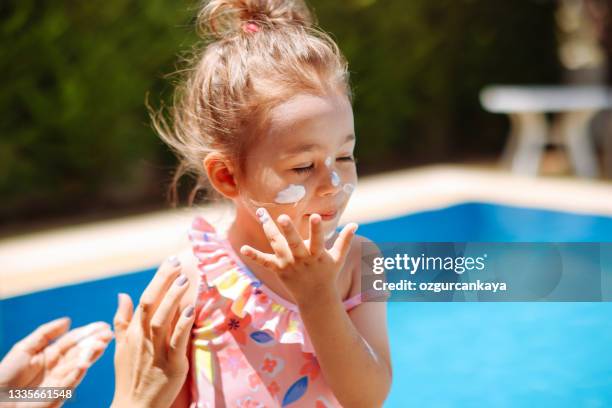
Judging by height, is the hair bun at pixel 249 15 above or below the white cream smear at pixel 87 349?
above

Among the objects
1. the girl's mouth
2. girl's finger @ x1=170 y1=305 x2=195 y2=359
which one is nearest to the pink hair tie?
the girl's mouth

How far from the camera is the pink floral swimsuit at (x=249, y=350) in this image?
1.91 metres

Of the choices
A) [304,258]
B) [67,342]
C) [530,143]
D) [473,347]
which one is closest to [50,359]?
[67,342]

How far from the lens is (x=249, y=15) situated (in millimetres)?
2148

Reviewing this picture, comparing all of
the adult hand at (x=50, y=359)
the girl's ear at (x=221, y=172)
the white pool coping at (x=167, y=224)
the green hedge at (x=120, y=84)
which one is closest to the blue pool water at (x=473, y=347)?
the white pool coping at (x=167, y=224)

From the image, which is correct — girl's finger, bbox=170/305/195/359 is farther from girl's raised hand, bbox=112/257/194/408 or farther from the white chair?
the white chair

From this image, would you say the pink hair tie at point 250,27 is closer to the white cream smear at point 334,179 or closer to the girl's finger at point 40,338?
the white cream smear at point 334,179

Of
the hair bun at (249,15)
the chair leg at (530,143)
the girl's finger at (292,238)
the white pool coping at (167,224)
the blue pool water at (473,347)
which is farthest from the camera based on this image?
the chair leg at (530,143)

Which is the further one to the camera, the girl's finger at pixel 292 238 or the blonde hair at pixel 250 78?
the blonde hair at pixel 250 78

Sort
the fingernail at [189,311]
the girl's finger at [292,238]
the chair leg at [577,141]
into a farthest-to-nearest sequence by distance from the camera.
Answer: the chair leg at [577,141] → the fingernail at [189,311] → the girl's finger at [292,238]

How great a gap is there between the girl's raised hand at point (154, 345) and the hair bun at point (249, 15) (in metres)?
0.73

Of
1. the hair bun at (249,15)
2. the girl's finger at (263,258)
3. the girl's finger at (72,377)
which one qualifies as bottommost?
the girl's finger at (72,377)

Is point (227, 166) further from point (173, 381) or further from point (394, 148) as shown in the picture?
point (394, 148)

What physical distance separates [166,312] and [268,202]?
390mm
